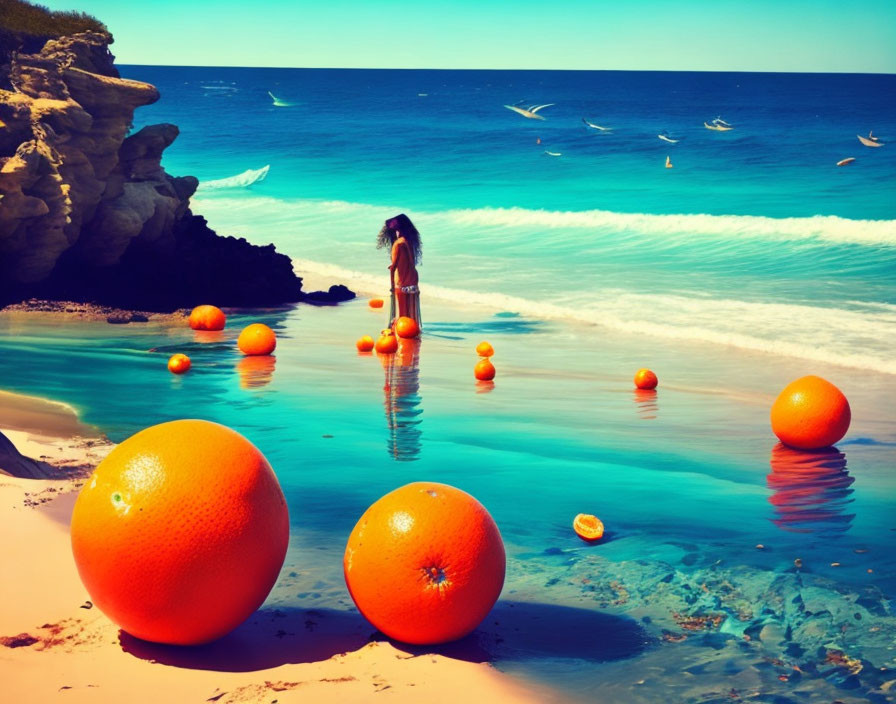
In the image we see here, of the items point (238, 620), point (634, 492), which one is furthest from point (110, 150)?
point (238, 620)

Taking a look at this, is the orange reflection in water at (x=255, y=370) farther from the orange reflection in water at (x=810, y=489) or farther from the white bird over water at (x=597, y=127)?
the white bird over water at (x=597, y=127)

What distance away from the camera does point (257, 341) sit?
13.7 m

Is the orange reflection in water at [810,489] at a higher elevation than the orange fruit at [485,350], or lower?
lower

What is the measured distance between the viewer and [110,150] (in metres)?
17.7

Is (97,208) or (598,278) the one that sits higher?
(97,208)

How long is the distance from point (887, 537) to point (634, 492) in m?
1.86

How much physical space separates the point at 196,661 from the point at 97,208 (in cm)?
1432

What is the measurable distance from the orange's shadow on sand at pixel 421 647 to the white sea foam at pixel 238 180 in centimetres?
4610

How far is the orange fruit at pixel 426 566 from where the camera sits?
514 cm

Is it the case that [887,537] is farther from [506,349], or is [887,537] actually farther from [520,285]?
[520,285]

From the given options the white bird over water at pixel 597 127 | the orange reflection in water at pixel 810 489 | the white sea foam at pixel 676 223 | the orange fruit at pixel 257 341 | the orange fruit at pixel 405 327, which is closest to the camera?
the orange reflection in water at pixel 810 489

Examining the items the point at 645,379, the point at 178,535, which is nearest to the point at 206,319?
the point at 645,379

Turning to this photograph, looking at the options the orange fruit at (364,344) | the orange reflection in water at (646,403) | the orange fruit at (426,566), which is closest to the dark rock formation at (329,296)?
the orange fruit at (364,344)

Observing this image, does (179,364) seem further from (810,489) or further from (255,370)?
(810,489)
